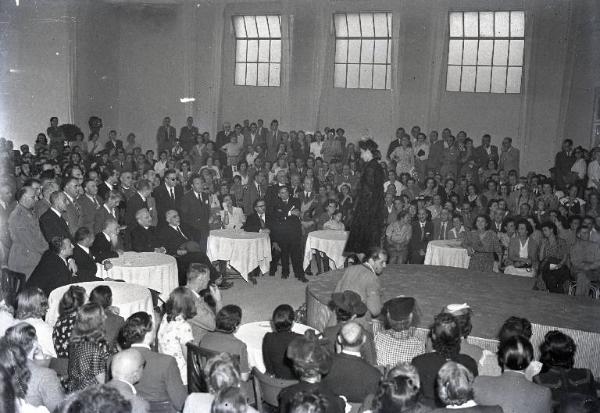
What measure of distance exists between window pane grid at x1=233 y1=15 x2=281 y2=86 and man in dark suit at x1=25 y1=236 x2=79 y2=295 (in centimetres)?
1089

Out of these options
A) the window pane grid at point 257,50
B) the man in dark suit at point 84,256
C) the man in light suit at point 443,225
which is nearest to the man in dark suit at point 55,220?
the man in dark suit at point 84,256

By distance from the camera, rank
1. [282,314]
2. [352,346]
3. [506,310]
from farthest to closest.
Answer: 1. [506,310]
2. [282,314]
3. [352,346]

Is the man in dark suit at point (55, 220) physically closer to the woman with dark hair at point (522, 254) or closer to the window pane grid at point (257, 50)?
the woman with dark hair at point (522, 254)

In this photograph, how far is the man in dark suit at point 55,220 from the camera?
6805 millimetres

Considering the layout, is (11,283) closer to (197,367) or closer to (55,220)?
(55,220)

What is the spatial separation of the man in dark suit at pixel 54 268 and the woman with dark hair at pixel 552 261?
560 centimetres

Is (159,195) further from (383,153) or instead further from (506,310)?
(383,153)

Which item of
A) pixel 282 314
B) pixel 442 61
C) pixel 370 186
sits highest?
pixel 442 61

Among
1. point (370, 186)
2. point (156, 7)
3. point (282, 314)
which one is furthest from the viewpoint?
point (156, 7)

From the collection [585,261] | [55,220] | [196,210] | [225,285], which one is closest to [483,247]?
[585,261]

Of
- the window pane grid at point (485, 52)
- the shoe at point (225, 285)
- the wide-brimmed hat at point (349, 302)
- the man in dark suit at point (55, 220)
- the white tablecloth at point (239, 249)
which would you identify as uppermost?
the window pane grid at point (485, 52)

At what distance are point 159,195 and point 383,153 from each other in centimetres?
704

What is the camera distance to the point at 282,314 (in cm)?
434

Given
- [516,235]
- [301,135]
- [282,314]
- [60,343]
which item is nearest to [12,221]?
[60,343]
